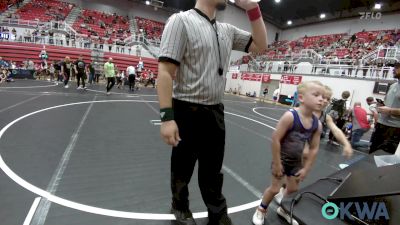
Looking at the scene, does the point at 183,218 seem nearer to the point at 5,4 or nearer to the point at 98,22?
the point at 98,22

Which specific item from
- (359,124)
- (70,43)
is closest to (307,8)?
(70,43)

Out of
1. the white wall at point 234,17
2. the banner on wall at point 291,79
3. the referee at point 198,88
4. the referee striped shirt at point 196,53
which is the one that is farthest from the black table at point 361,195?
the white wall at point 234,17

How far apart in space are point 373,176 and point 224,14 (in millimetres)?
32878

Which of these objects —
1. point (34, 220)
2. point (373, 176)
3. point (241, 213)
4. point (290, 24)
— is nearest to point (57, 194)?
point (34, 220)

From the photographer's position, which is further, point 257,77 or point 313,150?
point 257,77

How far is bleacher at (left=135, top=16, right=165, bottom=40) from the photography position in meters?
32.5

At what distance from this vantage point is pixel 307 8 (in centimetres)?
3038

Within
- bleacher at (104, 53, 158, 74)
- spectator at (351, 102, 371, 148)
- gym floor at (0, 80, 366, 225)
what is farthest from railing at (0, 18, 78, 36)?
spectator at (351, 102, 371, 148)

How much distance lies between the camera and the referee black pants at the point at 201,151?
1936 mm

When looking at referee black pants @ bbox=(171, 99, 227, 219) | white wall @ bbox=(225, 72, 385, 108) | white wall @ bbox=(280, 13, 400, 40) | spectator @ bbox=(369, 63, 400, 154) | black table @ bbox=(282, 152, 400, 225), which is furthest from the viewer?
white wall @ bbox=(280, 13, 400, 40)

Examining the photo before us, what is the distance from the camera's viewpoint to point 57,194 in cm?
270

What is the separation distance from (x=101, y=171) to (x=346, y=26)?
109 ft

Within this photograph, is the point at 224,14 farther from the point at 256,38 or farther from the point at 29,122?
the point at 256,38

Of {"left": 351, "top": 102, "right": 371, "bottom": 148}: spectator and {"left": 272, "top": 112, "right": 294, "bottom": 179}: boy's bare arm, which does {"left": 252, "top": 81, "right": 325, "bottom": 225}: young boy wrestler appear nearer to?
{"left": 272, "top": 112, "right": 294, "bottom": 179}: boy's bare arm
